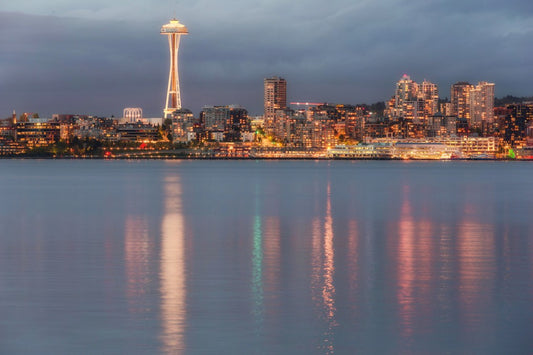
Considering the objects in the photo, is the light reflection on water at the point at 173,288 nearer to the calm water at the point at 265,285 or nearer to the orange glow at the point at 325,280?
the calm water at the point at 265,285

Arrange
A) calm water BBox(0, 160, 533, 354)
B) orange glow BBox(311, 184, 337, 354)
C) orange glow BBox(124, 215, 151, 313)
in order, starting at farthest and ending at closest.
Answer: orange glow BBox(124, 215, 151, 313), orange glow BBox(311, 184, 337, 354), calm water BBox(0, 160, 533, 354)

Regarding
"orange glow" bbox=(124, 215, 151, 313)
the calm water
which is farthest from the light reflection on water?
"orange glow" bbox=(124, 215, 151, 313)

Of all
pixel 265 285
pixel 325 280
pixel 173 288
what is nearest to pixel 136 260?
pixel 173 288

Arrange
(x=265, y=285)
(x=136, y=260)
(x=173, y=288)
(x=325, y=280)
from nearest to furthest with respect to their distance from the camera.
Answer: (x=173, y=288)
(x=265, y=285)
(x=325, y=280)
(x=136, y=260)

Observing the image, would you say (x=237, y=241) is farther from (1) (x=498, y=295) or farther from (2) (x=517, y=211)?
(2) (x=517, y=211)

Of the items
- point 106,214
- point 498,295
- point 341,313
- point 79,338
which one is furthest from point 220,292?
point 106,214

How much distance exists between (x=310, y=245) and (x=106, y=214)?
54.5ft

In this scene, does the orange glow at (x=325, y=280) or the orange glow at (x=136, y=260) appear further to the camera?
the orange glow at (x=136, y=260)

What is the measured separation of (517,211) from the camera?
1703 inches

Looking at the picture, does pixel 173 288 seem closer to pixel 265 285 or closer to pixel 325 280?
pixel 265 285

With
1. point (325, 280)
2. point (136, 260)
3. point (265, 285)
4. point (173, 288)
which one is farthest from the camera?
point (136, 260)

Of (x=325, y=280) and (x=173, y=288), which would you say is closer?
(x=173, y=288)

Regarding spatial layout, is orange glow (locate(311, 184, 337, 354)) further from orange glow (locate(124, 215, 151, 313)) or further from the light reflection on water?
orange glow (locate(124, 215, 151, 313))

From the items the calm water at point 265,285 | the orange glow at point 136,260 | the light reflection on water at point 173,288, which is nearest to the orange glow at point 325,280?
the calm water at point 265,285
